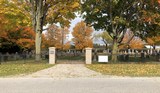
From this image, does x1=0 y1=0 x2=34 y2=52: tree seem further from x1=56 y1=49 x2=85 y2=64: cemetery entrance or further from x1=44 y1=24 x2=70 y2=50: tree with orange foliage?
x1=44 y1=24 x2=70 y2=50: tree with orange foliage

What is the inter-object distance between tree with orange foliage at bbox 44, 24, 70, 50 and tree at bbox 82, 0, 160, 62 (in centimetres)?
3767

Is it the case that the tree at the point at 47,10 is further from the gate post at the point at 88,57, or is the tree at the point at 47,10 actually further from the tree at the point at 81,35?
the tree at the point at 81,35

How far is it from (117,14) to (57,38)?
147 feet

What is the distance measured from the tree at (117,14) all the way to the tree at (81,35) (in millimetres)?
40291

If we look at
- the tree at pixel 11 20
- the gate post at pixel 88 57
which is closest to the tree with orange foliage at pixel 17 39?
the tree at pixel 11 20

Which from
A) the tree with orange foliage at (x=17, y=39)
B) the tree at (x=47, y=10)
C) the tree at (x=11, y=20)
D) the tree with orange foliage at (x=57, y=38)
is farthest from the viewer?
the tree with orange foliage at (x=57, y=38)

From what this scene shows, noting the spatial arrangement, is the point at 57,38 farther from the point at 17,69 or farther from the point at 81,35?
the point at 17,69

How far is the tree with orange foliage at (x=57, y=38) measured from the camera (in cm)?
7838

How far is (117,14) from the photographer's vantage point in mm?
38344

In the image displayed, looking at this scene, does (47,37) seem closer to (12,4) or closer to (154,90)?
(12,4)

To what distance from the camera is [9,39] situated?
50469mm

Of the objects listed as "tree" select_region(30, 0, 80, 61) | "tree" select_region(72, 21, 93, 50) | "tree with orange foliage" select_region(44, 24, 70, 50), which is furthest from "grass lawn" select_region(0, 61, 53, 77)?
"tree" select_region(72, 21, 93, 50)

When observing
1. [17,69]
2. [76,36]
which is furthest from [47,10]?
[76,36]

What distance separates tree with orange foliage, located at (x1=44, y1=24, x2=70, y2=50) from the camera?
78375mm
